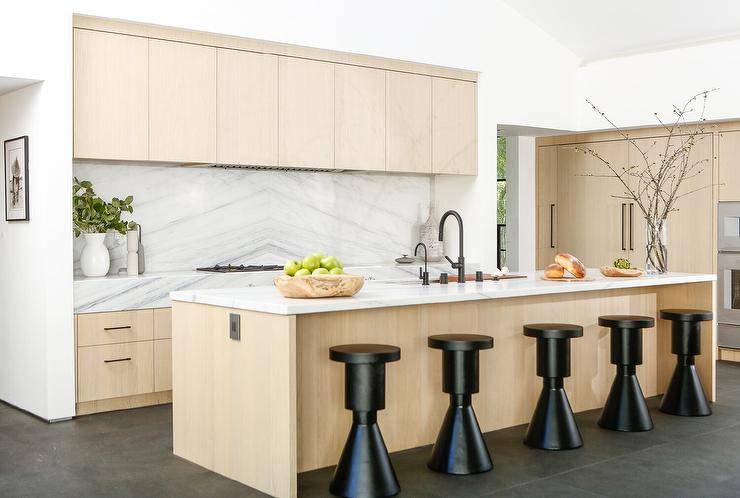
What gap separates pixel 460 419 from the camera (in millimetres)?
4090

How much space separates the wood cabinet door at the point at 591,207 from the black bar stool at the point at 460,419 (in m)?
4.42

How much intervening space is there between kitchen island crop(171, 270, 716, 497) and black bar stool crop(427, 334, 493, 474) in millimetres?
272

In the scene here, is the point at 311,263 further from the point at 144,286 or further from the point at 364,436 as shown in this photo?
the point at 144,286

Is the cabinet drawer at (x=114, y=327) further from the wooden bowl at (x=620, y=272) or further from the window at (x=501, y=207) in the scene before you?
the window at (x=501, y=207)

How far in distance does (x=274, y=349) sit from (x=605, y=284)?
227cm

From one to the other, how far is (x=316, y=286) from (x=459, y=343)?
707 millimetres

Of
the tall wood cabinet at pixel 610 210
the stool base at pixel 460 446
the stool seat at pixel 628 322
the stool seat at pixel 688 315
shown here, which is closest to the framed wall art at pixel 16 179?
the stool base at pixel 460 446

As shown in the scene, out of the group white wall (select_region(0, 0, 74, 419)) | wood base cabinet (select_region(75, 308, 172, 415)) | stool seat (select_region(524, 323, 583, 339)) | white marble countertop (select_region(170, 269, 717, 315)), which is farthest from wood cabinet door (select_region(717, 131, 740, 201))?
white wall (select_region(0, 0, 74, 419))

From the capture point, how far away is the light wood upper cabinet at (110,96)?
5391 mm

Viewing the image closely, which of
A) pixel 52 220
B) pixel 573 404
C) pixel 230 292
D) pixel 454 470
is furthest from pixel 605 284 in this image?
pixel 52 220

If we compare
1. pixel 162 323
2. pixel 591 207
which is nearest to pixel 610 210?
pixel 591 207

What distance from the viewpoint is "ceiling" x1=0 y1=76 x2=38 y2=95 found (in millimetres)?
5145

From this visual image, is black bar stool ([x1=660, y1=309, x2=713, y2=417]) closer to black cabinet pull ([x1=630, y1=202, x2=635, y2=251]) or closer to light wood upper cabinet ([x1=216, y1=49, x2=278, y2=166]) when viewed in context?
black cabinet pull ([x1=630, y1=202, x2=635, y2=251])

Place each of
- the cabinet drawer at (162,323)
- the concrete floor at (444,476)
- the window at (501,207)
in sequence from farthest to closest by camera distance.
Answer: the window at (501,207) → the cabinet drawer at (162,323) → the concrete floor at (444,476)
